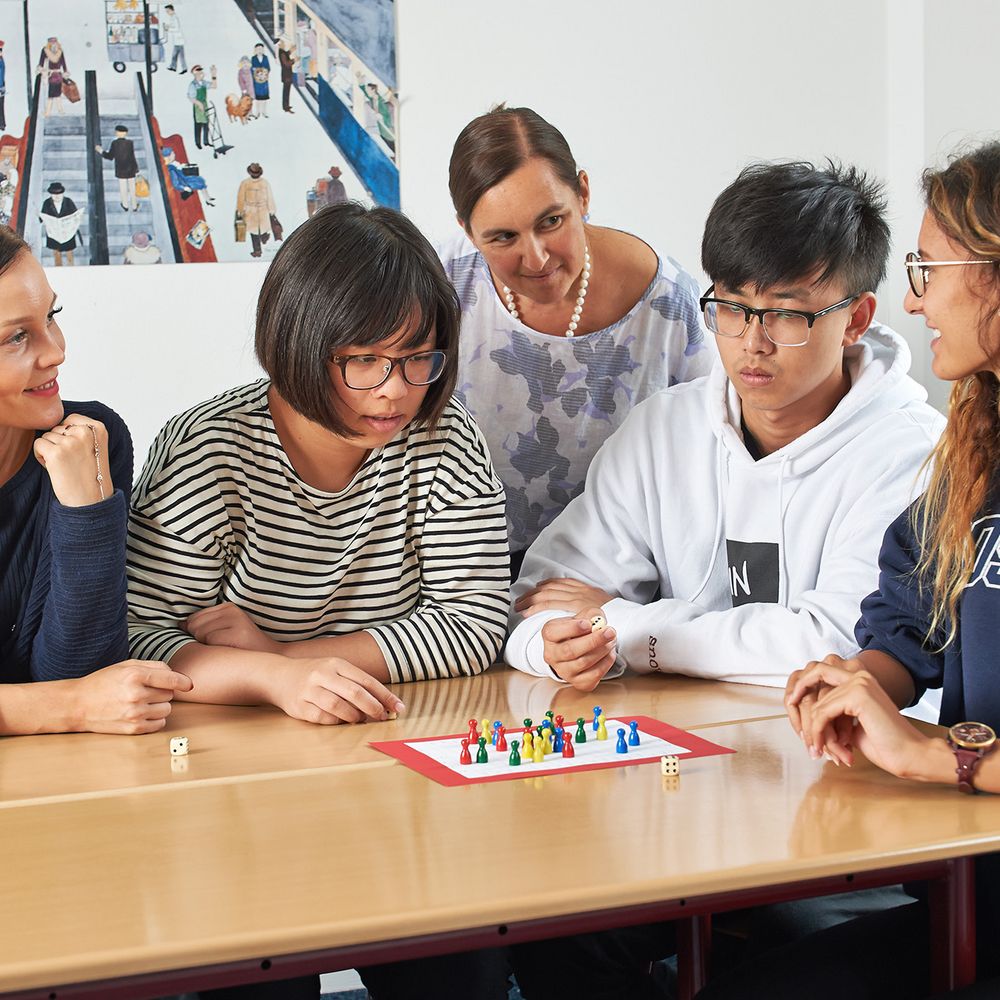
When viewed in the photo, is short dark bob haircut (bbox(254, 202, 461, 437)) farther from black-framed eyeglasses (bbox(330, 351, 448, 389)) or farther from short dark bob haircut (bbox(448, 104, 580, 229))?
short dark bob haircut (bbox(448, 104, 580, 229))

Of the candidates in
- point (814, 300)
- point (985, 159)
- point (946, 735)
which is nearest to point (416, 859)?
point (946, 735)

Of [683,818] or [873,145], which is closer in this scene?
[683,818]

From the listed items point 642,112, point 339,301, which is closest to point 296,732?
point 339,301

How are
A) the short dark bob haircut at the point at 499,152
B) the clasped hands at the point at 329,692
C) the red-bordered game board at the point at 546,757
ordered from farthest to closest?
the short dark bob haircut at the point at 499,152
the clasped hands at the point at 329,692
the red-bordered game board at the point at 546,757

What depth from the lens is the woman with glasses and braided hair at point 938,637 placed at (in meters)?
1.30

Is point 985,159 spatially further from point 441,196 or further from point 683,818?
point 441,196

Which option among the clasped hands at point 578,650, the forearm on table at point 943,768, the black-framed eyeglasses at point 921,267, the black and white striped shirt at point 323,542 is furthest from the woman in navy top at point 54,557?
the black-framed eyeglasses at point 921,267

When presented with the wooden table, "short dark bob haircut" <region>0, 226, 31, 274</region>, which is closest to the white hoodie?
the wooden table

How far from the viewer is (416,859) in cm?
109

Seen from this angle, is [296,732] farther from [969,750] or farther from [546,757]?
[969,750]

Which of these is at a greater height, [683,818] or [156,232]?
[156,232]

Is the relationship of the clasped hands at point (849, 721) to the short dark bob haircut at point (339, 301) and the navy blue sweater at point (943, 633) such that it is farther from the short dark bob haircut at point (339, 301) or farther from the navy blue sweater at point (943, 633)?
the short dark bob haircut at point (339, 301)

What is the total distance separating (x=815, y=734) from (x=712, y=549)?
28.3 inches

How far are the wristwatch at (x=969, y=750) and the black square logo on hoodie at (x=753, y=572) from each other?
27.4 inches
